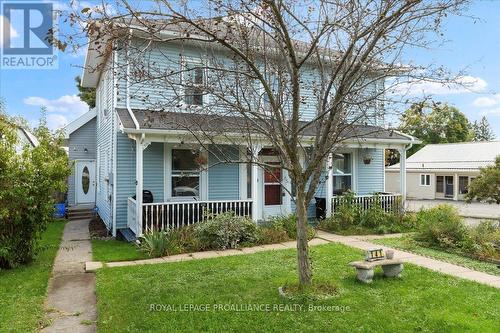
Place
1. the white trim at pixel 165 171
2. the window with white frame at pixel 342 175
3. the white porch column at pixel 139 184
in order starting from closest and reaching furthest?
the white porch column at pixel 139 184, the white trim at pixel 165 171, the window with white frame at pixel 342 175

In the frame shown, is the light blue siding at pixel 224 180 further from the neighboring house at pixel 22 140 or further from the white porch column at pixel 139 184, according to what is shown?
the neighboring house at pixel 22 140

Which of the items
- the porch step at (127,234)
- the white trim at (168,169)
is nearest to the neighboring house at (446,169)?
the white trim at (168,169)

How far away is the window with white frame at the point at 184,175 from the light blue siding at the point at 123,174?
3.87ft

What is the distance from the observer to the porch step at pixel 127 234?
31.7ft

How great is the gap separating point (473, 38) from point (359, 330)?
5.10 meters

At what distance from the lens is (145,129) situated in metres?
9.13

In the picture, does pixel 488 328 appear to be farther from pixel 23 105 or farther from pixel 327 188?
pixel 23 105

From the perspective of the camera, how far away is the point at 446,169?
28875 millimetres

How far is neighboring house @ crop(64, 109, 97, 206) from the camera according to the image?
56.2 ft

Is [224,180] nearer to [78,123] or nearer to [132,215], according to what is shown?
[132,215]

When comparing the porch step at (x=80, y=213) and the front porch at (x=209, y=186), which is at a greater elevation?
the front porch at (x=209, y=186)

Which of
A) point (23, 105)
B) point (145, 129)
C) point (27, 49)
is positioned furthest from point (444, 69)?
point (23, 105)

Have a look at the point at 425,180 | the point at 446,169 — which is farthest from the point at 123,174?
the point at 425,180

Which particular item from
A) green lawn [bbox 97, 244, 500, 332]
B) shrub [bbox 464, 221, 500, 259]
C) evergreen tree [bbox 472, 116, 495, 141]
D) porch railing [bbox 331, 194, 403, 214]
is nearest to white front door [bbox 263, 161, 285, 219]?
porch railing [bbox 331, 194, 403, 214]
